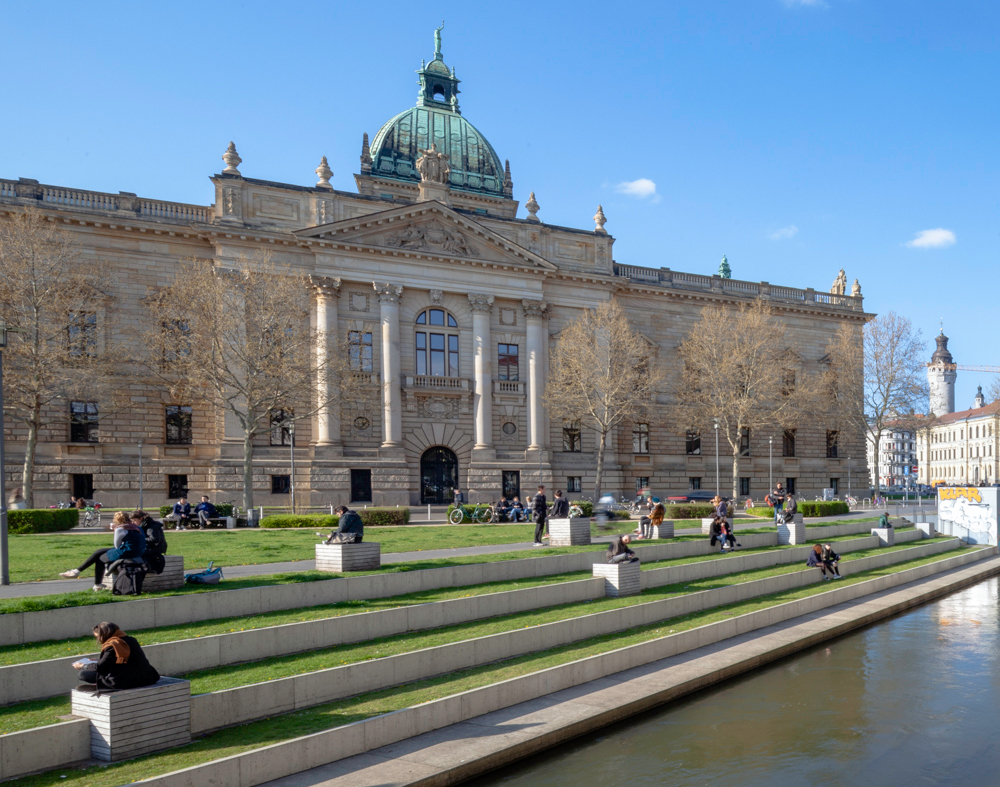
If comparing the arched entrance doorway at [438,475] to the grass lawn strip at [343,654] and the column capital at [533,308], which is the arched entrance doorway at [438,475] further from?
the grass lawn strip at [343,654]

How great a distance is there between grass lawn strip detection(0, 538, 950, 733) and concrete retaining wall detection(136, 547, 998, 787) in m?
1.81

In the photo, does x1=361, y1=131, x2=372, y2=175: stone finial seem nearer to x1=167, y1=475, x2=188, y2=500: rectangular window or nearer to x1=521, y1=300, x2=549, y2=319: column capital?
x1=521, y1=300, x2=549, y2=319: column capital

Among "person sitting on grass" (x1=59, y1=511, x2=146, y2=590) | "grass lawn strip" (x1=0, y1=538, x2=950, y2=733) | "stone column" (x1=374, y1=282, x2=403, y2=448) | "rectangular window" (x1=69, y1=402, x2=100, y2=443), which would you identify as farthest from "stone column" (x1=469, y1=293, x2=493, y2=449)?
"person sitting on grass" (x1=59, y1=511, x2=146, y2=590)

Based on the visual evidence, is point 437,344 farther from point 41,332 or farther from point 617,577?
point 617,577

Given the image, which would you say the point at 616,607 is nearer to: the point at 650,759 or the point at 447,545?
the point at 650,759

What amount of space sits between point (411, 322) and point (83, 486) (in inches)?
764

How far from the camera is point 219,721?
978 cm

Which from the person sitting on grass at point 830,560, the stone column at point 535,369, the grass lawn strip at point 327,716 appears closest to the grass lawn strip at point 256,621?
the grass lawn strip at point 327,716

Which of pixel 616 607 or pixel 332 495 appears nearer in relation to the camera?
pixel 616 607

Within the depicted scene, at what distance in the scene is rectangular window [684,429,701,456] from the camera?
5584 centimetres

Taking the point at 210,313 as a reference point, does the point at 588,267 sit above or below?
above

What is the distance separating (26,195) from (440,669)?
120 feet

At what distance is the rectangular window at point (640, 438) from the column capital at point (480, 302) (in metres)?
14.1

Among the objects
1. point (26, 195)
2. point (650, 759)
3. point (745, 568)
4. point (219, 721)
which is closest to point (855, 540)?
point (745, 568)
